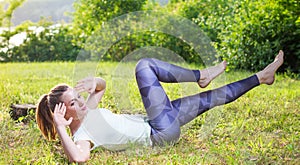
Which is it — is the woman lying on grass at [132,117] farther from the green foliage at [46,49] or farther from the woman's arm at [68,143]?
the green foliage at [46,49]

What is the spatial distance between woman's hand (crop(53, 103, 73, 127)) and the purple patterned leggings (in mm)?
534

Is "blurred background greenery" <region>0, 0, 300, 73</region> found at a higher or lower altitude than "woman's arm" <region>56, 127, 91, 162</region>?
A: higher

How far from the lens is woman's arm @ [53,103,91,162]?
2328mm

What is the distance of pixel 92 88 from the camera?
2875 millimetres

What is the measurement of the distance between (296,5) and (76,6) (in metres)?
4.36

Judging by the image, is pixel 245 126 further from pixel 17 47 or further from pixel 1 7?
pixel 1 7

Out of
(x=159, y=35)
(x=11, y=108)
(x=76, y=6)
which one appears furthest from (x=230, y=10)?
(x=11, y=108)

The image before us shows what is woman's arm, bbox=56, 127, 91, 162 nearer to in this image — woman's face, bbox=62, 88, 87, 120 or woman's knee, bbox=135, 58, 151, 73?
woman's face, bbox=62, 88, 87, 120

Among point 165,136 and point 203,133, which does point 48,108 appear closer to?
point 165,136

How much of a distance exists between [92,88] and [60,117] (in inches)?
19.2

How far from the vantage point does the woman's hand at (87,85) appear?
2.76m

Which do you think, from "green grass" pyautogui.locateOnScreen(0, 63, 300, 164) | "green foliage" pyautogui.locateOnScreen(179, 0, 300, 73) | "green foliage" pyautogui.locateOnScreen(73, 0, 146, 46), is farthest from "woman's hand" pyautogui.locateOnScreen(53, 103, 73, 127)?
"green foliage" pyautogui.locateOnScreen(73, 0, 146, 46)

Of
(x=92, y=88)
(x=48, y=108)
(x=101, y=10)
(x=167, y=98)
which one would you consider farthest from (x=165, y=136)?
(x=101, y=10)

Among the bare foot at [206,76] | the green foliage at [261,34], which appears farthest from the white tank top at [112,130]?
the green foliage at [261,34]
